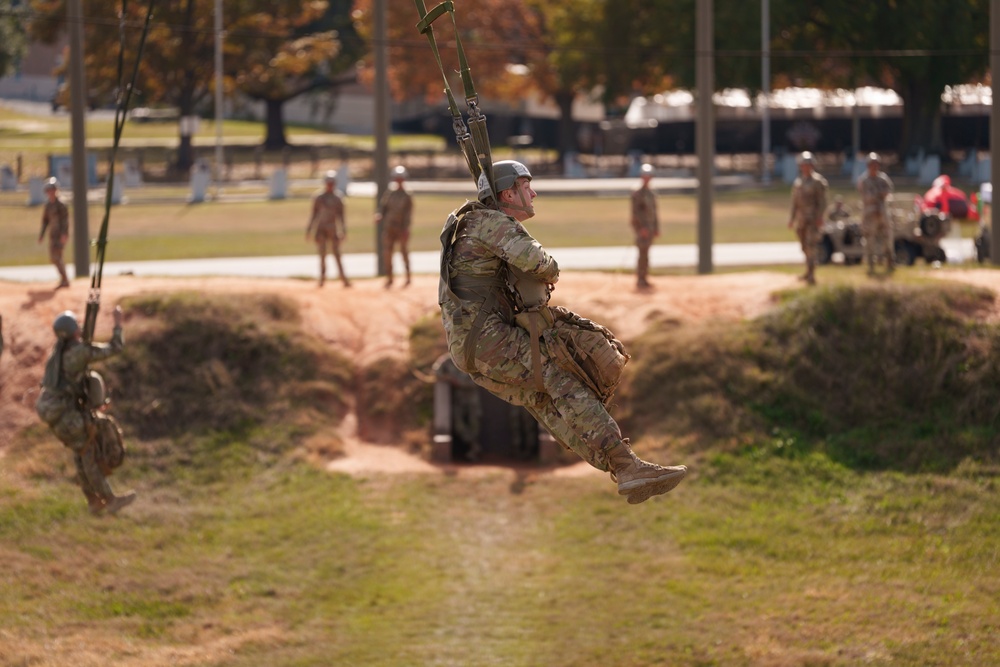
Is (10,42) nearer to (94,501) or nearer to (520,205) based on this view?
(94,501)

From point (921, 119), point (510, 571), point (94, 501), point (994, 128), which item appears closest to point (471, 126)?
point (94, 501)

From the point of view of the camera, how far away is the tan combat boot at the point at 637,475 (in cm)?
917

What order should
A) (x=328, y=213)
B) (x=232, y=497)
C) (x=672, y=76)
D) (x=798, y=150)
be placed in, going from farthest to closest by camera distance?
(x=798, y=150) → (x=672, y=76) → (x=328, y=213) → (x=232, y=497)

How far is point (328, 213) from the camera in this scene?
2716 centimetres

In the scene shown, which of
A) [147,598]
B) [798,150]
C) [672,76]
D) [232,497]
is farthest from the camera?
[798,150]

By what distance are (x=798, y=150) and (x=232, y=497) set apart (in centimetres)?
5199

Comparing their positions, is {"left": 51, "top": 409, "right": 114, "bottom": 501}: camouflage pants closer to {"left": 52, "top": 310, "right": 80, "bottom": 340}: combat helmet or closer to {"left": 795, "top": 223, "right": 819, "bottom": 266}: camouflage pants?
{"left": 52, "top": 310, "right": 80, "bottom": 340}: combat helmet

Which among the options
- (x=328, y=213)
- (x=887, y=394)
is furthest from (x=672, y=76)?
(x=887, y=394)

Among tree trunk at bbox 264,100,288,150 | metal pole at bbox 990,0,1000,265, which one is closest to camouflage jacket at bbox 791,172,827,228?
metal pole at bbox 990,0,1000,265

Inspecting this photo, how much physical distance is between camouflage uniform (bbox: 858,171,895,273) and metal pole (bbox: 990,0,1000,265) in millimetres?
3227

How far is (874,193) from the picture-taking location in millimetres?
25422

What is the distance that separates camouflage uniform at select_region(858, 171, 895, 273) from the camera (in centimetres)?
2536

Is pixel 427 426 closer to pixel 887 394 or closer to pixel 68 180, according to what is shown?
pixel 887 394

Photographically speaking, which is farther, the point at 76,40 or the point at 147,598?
the point at 76,40
